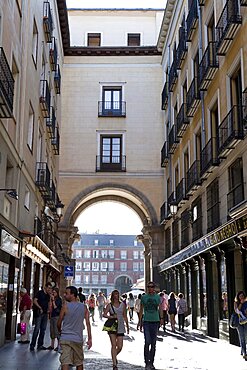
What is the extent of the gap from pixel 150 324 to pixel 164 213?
66.5 ft

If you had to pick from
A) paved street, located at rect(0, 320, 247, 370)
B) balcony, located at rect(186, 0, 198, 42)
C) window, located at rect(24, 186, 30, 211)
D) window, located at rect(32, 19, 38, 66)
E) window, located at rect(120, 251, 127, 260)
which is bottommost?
paved street, located at rect(0, 320, 247, 370)

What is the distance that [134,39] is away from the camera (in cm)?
3775

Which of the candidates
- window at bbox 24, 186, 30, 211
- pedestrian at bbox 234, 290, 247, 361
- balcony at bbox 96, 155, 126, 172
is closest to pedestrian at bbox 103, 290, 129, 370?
pedestrian at bbox 234, 290, 247, 361

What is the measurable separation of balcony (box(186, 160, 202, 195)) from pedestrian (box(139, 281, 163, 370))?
908cm

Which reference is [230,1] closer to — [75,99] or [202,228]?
[202,228]

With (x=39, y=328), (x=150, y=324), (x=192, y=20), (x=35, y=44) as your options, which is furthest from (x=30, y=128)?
(x=150, y=324)

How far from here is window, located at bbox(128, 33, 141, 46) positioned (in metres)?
37.7

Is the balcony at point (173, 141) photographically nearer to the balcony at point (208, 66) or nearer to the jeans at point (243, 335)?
the balcony at point (208, 66)

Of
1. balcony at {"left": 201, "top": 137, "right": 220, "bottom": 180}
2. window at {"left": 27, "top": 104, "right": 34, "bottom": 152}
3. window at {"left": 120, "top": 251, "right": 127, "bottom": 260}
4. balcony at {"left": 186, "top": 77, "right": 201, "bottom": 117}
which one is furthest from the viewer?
window at {"left": 120, "top": 251, "right": 127, "bottom": 260}

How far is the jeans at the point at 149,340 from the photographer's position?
11.1m

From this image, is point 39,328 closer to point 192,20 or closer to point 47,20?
point 47,20

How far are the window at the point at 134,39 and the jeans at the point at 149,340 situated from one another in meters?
Answer: 29.2

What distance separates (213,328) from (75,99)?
20.6 meters

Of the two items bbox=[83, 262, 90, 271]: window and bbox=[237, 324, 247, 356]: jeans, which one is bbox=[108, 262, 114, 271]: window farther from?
bbox=[237, 324, 247, 356]: jeans
